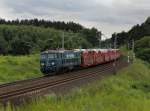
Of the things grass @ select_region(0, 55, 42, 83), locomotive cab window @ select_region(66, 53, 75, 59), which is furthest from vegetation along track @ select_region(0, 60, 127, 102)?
locomotive cab window @ select_region(66, 53, 75, 59)

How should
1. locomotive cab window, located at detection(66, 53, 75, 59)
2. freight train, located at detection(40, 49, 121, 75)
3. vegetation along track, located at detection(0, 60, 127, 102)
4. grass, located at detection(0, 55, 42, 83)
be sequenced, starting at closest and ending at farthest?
vegetation along track, located at detection(0, 60, 127, 102) → grass, located at detection(0, 55, 42, 83) → freight train, located at detection(40, 49, 121, 75) → locomotive cab window, located at detection(66, 53, 75, 59)

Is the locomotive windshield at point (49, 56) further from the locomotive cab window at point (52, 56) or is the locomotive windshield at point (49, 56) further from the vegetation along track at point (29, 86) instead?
the vegetation along track at point (29, 86)

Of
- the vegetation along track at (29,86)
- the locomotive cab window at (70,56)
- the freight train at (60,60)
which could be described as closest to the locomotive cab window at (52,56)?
the freight train at (60,60)

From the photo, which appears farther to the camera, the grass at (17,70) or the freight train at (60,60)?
the freight train at (60,60)

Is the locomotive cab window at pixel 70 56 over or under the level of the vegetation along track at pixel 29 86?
over

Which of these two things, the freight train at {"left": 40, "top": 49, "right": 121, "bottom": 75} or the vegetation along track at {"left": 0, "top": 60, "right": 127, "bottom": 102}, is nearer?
the vegetation along track at {"left": 0, "top": 60, "right": 127, "bottom": 102}

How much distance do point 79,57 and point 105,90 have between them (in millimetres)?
25869

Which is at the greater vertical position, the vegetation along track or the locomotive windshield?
the locomotive windshield

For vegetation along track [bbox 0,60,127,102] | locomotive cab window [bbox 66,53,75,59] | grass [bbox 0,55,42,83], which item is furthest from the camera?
locomotive cab window [bbox 66,53,75,59]

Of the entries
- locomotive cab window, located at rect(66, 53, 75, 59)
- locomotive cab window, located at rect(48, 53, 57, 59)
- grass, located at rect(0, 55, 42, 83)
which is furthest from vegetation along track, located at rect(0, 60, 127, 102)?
locomotive cab window, located at rect(66, 53, 75, 59)

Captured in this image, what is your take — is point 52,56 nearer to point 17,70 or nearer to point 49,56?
point 49,56

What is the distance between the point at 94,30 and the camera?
596 ft

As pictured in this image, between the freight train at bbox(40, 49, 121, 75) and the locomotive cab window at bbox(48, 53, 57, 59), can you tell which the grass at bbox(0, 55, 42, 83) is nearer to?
the freight train at bbox(40, 49, 121, 75)

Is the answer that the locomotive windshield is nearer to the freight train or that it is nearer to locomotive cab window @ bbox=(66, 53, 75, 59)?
the freight train
